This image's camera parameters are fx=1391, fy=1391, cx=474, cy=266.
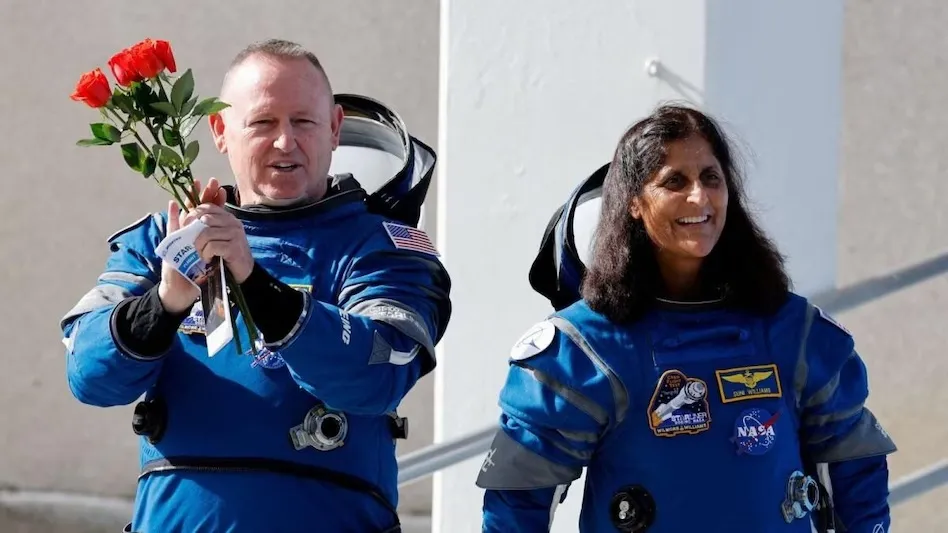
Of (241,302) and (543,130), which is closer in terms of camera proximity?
(241,302)

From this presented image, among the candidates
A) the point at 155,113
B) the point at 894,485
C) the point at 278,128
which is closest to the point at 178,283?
the point at 155,113

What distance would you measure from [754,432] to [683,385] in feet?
0.35

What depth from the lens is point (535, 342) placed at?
1.78 metres

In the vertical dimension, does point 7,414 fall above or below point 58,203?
below

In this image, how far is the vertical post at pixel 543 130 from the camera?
110 inches

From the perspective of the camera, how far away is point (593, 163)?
2.83 m

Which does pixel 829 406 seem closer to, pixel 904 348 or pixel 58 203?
pixel 904 348

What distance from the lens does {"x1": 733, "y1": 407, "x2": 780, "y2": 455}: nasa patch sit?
1.74 metres

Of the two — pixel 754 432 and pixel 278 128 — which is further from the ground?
pixel 278 128

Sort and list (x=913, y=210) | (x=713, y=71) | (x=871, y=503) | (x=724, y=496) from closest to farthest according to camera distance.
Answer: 1. (x=724, y=496)
2. (x=871, y=503)
3. (x=713, y=71)
4. (x=913, y=210)

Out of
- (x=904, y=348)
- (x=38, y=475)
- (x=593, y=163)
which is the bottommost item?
(x=38, y=475)

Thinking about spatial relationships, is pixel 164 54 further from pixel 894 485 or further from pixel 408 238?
pixel 894 485

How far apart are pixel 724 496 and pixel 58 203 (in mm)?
3531

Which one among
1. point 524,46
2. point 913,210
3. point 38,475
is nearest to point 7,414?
point 38,475
